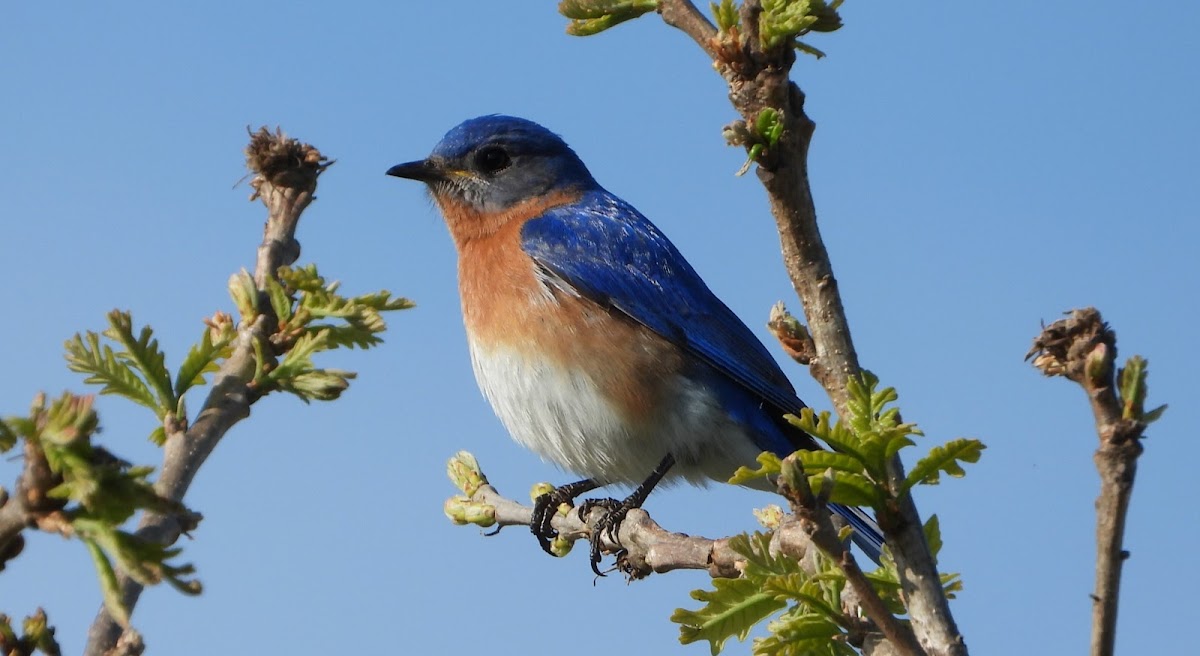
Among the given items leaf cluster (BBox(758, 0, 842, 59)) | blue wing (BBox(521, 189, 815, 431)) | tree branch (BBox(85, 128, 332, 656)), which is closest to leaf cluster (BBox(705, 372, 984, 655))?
leaf cluster (BBox(758, 0, 842, 59))

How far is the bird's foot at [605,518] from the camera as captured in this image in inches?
244

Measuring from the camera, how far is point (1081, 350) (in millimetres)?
2023

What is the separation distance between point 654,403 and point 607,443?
337 millimetres

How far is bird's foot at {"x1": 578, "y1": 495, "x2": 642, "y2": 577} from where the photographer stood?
6203mm

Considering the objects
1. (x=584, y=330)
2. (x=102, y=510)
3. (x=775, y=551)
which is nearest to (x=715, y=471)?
(x=584, y=330)

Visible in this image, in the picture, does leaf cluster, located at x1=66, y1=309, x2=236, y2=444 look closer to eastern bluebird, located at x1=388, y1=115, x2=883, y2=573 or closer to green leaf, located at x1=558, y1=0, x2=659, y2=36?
green leaf, located at x1=558, y1=0, x2=659, y2=36

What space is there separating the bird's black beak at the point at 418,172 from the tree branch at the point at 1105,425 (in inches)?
278

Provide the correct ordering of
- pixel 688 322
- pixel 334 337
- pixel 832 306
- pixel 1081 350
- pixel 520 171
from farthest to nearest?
pixel 520 171 → pixel 688 322 → pixel 334 337 → pixel 832 306 → pixel 1081 350

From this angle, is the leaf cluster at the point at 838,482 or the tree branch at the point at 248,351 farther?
the leaf cluster at the point at 838,482

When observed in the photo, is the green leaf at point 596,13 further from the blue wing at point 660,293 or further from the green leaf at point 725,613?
the blue wing at point 660,293

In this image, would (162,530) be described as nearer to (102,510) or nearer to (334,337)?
(102,510)

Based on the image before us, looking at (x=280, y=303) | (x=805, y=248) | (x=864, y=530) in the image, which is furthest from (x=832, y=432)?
(x=864, y=530)

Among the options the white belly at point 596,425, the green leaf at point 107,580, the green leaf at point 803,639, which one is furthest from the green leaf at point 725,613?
the white belly at point 596,425

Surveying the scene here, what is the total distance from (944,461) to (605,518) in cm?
412
